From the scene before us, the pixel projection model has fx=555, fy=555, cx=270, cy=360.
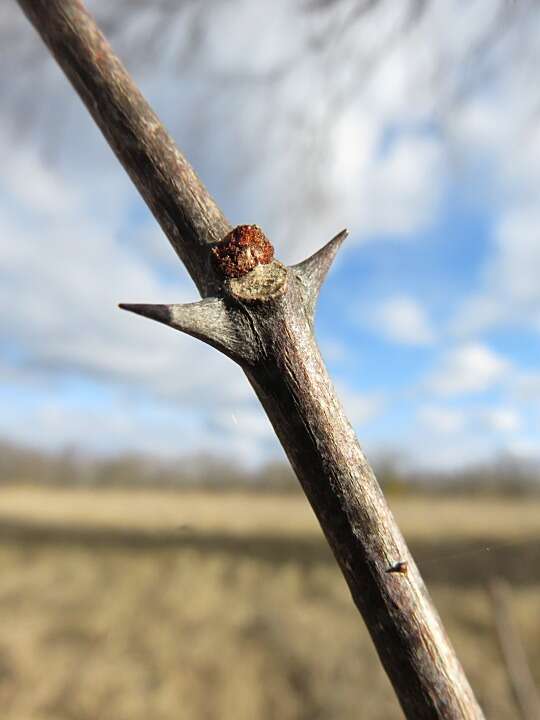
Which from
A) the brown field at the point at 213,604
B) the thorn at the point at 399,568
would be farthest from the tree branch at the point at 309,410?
the brown field at the point at 213,604

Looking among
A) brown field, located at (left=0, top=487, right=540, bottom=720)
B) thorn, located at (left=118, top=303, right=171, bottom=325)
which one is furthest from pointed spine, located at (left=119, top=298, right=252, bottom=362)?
brown field, located at (left=0, top=487, right=540, bottom=720)

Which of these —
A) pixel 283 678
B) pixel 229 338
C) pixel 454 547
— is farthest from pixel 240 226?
pixel 454 547

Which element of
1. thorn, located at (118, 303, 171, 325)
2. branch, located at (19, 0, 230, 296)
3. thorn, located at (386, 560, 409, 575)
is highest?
branch, located at (19, 0, 230, 296)

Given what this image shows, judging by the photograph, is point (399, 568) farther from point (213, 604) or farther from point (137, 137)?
point (213, 604)

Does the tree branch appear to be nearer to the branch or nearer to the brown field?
the branch

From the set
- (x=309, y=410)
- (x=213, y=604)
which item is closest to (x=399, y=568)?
(x=309, y=410)

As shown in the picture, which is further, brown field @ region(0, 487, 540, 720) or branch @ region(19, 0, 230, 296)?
brown field @ region(0, 487, 540, 720)

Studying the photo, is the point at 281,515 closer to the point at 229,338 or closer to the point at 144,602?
the point at 144,602
